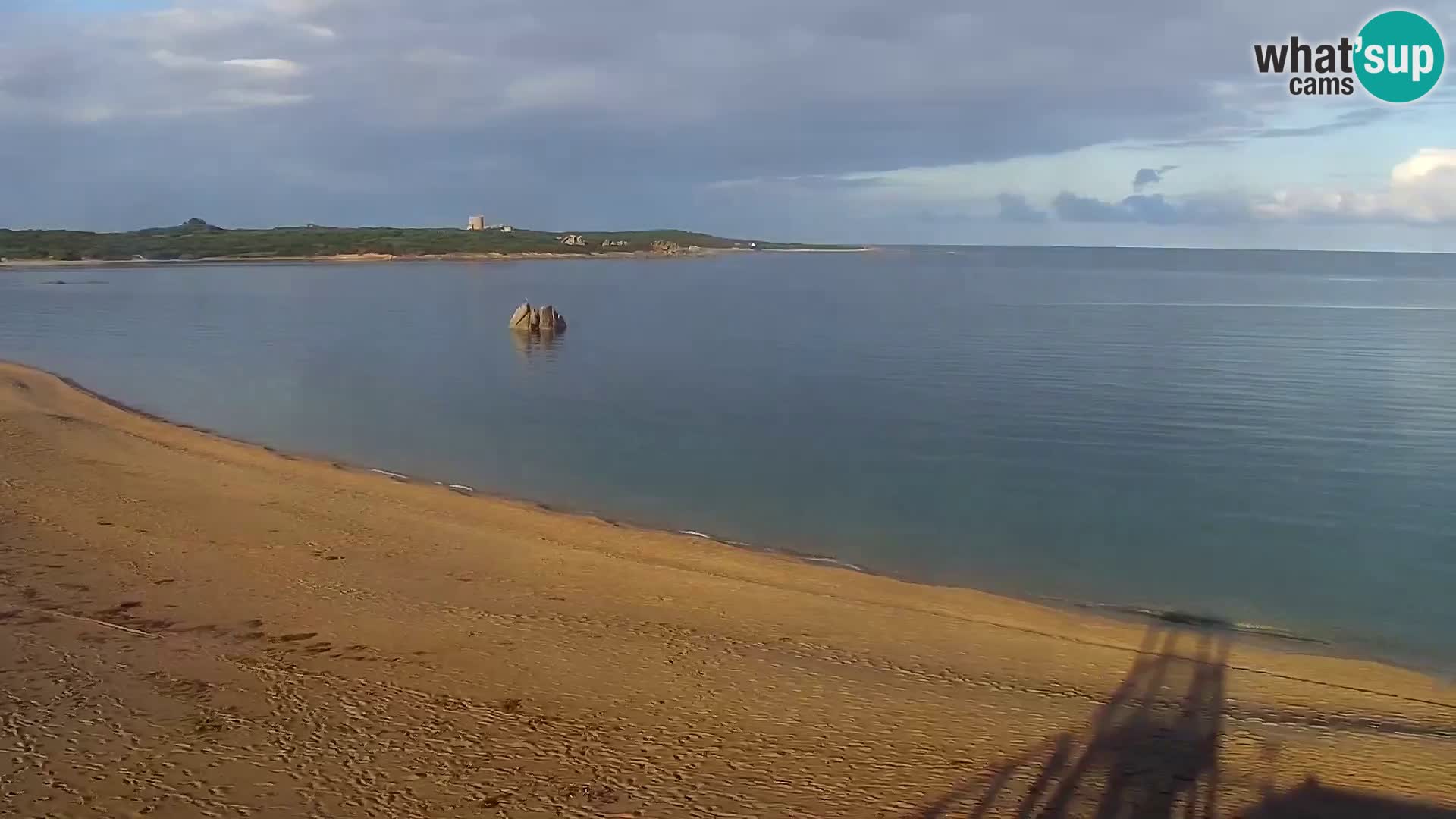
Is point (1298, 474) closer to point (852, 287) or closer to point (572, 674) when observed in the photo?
point (572, 674)

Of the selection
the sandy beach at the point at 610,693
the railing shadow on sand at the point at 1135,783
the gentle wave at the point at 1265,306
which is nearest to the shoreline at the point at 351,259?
the gentle wave at the point at 1265,306

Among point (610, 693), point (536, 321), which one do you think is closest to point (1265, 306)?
point (536, 321)

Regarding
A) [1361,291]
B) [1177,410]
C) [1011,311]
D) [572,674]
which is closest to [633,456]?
[572,674]

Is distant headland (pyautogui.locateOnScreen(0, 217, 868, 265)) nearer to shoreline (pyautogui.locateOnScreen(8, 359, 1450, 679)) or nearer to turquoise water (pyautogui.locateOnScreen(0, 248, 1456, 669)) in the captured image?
turquoise water (pyautogui.locateOnScreen(0, 248, 1456, 669))

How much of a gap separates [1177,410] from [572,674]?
1956 centimetres

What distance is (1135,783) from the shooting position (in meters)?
7.15

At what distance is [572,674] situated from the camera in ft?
29.0

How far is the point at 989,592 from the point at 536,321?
35.8 meters

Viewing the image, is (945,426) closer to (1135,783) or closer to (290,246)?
(1135,783)

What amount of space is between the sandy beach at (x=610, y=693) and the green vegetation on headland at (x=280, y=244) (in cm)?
12609

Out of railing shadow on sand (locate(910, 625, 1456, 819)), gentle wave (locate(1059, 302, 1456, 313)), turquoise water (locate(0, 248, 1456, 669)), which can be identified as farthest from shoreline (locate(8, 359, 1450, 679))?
gentle wave (locate(1059, 302, 1456, 313))

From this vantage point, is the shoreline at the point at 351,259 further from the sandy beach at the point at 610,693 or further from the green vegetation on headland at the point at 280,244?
the sandy beach at the point at 610,693

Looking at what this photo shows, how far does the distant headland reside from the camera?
4899 inches

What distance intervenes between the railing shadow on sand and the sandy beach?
0.03 meters
